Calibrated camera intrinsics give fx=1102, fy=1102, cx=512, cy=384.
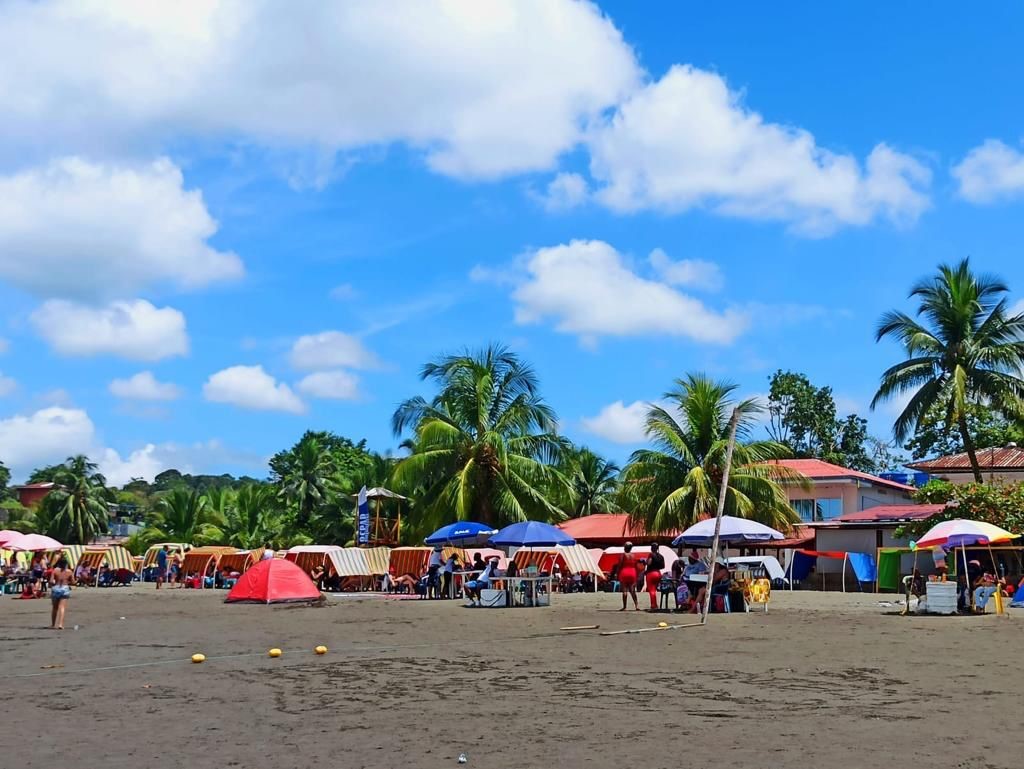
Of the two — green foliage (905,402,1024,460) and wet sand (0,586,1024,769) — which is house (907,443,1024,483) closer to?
green foliage (905,402,1024,460)

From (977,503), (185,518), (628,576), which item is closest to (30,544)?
(185,518)

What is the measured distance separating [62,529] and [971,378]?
5386 centimetres

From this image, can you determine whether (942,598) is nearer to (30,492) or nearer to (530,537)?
(530,537)

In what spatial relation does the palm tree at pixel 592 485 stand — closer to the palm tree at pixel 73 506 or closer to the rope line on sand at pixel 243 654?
the palm tree at pixel 73 506

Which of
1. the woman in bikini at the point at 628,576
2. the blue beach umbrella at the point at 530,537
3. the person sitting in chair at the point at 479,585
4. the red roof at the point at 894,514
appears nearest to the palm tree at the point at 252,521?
the red roof at the point at 894,514

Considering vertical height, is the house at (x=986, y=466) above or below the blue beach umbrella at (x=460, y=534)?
above

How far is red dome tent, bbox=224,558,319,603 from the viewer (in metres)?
27.4

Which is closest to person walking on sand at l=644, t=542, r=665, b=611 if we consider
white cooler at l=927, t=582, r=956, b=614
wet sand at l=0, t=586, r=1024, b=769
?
wet sand at l=0, t=586, r=1024, b=769

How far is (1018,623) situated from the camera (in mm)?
19469

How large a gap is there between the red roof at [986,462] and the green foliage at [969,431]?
50 centimetres

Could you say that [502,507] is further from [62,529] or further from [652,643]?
[62,529]

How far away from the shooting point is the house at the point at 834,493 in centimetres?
5031

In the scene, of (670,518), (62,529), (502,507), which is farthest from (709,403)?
(62,529)

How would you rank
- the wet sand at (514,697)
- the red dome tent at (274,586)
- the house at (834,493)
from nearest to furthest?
1. the wet sand at (514,697)
2. the red dome tent at (274,586)
3. the house at (834,493)
